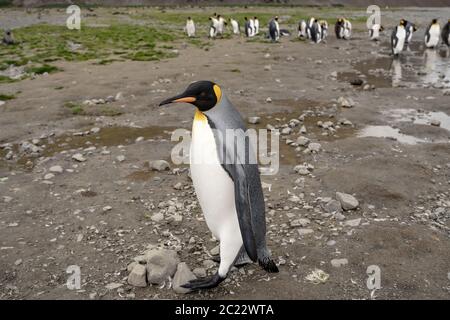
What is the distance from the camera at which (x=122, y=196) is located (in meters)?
5.00

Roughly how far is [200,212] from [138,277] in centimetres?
133

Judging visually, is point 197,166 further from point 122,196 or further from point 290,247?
point 122,196

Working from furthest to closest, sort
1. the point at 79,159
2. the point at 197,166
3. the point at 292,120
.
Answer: the point at 292,120, the point at 79,159, the point at 197,166

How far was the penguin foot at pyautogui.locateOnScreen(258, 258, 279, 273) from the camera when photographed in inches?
135

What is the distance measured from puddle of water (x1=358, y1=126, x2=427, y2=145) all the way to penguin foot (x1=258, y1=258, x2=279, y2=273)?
13.7 feet

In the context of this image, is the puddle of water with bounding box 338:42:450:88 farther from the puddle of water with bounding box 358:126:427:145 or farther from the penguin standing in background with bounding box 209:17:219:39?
the penguin standing in background with bounding box 209:17:219:39

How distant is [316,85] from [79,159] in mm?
6814

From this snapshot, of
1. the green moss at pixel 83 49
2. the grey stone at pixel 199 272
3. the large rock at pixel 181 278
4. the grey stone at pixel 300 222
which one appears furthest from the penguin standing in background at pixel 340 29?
the large rock at pixel 181 278

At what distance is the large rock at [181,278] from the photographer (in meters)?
3.29

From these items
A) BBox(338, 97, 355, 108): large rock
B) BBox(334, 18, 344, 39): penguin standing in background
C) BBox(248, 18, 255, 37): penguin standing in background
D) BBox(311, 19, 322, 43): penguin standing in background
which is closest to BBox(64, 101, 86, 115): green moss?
BBox(338, 97, 355, 108): large rock
